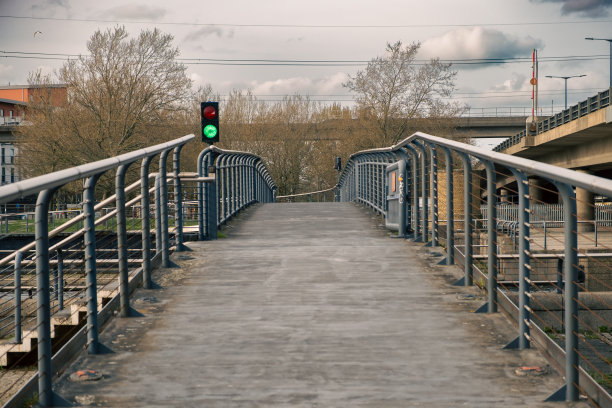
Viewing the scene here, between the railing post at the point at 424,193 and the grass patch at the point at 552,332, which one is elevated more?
the railing post at the point at 424,193

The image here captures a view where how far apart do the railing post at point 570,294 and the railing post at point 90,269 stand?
2785mm

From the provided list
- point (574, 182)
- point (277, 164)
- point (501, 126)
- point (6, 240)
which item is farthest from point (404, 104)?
point (574, 182)

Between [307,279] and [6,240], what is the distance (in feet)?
90.7

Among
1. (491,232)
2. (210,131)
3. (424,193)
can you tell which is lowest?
(491,232)

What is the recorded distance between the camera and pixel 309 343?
5258mm

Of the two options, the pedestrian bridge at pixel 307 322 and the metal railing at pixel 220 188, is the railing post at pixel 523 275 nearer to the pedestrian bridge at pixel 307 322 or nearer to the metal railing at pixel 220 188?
the pedestrian bridge at pixel 307 322

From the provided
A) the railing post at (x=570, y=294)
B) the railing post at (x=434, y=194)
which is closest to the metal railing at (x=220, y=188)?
the railing post at (x=434, y=194)

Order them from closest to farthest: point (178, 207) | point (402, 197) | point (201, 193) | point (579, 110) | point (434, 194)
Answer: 1. point (434, 194)
2. point (178, 207)
3. point (402, 197)
4. point (201, 193)
5. point (579, 110)

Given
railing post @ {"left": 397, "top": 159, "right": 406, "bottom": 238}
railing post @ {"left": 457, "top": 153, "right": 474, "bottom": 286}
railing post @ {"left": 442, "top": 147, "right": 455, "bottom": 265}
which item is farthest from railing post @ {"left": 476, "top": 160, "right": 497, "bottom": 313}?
railing post @ {"left": 397, "top": 159, "right": 406, "bottom": 238}

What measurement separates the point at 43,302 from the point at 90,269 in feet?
3.21

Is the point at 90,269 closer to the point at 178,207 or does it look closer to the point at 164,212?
the point at 164,212

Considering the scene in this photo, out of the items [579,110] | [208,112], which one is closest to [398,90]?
[579,110]

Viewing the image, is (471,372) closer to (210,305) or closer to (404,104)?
(210,305)

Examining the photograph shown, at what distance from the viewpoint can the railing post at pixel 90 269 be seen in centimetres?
507
